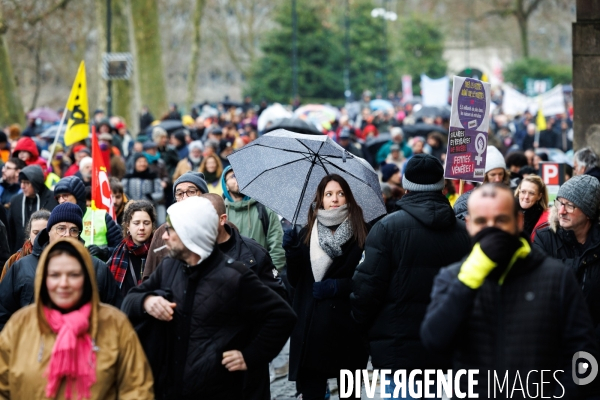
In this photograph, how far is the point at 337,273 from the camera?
679 centimetres

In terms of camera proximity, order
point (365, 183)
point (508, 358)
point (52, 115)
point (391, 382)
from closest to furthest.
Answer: point (508, 358), point (391, 382), point (365, 183), point (52, 115)

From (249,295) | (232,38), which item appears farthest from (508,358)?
(232,38)

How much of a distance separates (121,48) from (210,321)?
94.9ft

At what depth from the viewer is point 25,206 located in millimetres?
10570

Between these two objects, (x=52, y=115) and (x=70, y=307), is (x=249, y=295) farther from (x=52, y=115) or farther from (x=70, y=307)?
(x=52, y=115)

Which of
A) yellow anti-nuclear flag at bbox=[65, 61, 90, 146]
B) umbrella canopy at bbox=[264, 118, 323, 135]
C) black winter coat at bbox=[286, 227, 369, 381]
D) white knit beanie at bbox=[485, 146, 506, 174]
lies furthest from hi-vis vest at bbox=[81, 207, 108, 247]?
umbrella canopy at bbox=[264, 118, 323, 135]

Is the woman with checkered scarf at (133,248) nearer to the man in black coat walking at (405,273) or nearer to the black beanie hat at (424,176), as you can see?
the man in black coat walking at (405,273)

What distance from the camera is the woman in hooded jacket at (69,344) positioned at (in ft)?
14.2

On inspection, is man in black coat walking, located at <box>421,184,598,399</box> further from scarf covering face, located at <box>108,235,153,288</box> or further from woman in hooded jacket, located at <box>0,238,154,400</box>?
scarf covering face, located at <box>108,235,153,288</box>

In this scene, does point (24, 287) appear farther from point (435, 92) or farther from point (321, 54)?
point (321, 54)

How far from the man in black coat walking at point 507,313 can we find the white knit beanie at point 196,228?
114cm

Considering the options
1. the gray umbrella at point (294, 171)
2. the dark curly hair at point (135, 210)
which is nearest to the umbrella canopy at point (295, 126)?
the gray umbrella at point (294, 171)

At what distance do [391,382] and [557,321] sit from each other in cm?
173

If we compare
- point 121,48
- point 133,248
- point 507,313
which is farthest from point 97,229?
point 121,48
